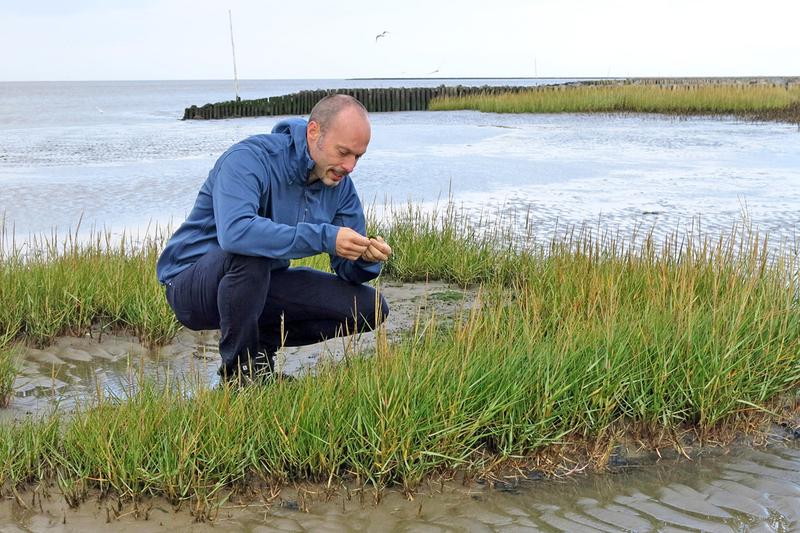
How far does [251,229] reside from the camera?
3408mm

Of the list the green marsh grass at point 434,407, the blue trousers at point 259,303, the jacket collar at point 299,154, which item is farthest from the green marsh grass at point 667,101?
the jacket collar at point 299,154

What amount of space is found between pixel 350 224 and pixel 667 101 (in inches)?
1238

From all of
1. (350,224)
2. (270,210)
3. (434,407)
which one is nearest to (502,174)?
(350,224)

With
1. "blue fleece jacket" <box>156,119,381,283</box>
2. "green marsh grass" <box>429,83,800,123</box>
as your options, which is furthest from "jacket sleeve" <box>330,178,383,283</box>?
"green marsh grass" <box>429,83,800,123</box>

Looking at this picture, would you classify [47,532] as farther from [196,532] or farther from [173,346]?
[173,346]

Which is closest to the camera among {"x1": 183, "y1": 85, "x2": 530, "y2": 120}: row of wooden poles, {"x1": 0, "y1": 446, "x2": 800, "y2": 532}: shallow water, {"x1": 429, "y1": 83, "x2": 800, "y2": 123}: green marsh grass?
{"x1": 0, "y1": 446, "x2": 800, "y2": 532}: shallow water

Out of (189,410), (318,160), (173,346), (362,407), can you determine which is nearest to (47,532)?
(189,410)

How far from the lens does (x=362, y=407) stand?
304 centimetres

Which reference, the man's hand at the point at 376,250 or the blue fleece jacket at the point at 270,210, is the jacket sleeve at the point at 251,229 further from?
the man's hand at the point at 376,250

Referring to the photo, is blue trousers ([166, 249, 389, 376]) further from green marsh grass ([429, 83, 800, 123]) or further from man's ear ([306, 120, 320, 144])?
green marsh grass ([429, 83, 800, 123])

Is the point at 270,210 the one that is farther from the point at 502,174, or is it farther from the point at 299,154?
the point at 502,174

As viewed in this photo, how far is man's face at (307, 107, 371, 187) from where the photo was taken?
3.40m

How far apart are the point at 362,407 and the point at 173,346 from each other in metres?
2.04

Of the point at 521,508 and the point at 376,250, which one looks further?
the point at 376,250
